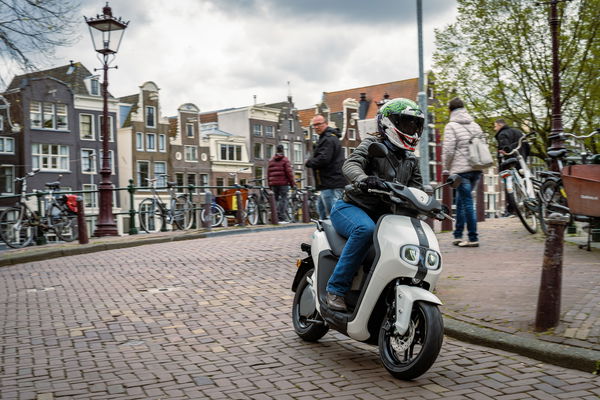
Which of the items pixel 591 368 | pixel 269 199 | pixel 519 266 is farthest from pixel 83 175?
pixel 591 368

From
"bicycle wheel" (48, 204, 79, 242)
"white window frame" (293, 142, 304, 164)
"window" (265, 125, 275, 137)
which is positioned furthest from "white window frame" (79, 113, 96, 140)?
"bicycle wheel" (48, 204, 79, 242)

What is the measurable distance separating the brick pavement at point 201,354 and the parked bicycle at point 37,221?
4709mm

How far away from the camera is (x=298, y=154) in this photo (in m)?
56.3

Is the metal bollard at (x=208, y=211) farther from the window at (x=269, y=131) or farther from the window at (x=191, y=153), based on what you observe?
the window at (x=269, y=131)

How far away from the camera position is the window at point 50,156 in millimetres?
42438

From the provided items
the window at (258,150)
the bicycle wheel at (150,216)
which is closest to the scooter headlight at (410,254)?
the bicycle wheel at (150,216)

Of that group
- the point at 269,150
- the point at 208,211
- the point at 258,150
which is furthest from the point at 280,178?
the point at 269,150

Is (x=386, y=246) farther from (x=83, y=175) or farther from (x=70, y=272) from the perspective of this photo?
(x=83, y=175)

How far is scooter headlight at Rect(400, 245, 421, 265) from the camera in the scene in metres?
3.77

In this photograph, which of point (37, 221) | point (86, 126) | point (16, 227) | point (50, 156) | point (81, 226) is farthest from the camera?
point (86, 126)

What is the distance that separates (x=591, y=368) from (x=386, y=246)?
1.48 m

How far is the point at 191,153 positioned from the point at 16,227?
3850cm

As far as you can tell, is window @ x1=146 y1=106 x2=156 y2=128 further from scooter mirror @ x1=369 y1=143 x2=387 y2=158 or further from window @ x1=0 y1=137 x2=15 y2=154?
scooter mirror @ x1=369 y1=143 x2=387 y2=158

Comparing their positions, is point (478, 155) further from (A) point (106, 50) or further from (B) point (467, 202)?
(A) point (106, 50)
